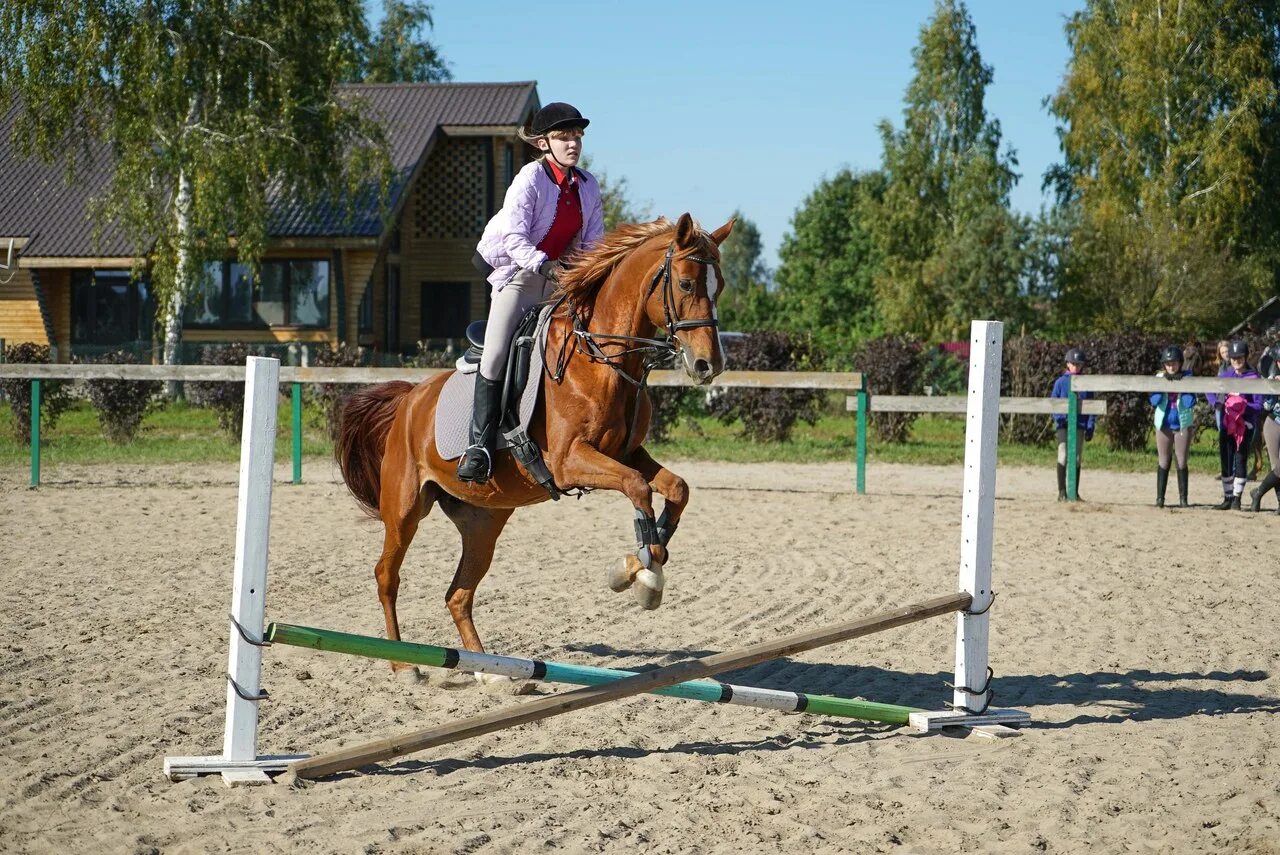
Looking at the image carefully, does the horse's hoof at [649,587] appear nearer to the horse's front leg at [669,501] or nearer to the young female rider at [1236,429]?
the horse's front leg at [669,501]

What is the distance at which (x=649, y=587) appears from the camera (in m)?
5.41

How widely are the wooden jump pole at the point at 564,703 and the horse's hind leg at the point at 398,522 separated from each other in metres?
1.89

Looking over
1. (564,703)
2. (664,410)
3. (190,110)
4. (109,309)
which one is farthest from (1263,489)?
(109,309)

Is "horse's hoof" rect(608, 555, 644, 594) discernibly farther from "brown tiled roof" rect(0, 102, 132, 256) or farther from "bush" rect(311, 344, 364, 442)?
"brown tiled roof" rect(0, 102, 132, 256)

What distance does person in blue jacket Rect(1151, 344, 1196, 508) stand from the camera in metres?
13.9

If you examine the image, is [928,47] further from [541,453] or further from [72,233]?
[541,453]

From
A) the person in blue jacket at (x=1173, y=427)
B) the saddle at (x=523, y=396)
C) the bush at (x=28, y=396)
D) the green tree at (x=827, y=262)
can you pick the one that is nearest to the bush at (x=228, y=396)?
the bush at (x=28, y=396)

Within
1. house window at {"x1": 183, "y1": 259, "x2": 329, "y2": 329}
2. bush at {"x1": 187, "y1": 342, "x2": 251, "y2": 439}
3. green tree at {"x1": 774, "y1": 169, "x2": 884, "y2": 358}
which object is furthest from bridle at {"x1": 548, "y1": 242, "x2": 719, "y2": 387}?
green tree at {"x1": 774, "y1": 169, "x2": 884, "y2": 358}

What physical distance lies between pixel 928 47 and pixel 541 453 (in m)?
43.9

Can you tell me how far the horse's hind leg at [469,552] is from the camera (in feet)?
22.4

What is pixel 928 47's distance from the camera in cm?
4628

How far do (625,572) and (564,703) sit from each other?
81cm

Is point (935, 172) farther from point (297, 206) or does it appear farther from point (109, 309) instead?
point (109, 309)

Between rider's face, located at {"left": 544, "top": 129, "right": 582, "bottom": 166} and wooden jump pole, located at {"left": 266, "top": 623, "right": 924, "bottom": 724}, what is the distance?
8.16ft
